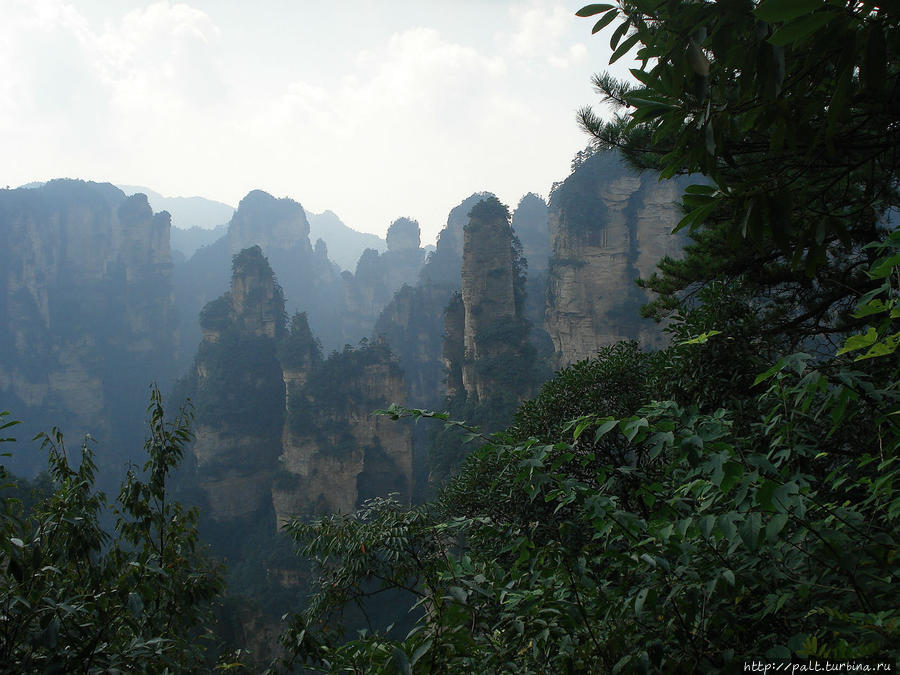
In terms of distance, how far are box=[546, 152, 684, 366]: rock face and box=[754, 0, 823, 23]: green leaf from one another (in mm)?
26699

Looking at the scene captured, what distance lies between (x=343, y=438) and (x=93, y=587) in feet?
78.2

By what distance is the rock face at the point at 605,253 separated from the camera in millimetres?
27062

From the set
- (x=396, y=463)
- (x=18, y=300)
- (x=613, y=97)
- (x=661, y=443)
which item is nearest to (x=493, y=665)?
(x=661, y=443)

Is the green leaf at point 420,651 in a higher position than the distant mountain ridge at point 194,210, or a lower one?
lower

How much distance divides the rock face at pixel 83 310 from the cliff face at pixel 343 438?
77.3 feet

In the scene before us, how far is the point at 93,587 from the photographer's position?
232cm

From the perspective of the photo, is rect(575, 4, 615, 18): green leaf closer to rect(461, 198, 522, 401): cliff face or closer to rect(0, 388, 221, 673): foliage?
rect(0, 388, 221, 673): foliage

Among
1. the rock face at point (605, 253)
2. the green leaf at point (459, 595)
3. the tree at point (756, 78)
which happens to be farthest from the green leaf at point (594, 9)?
the rock face at point (605, 253)

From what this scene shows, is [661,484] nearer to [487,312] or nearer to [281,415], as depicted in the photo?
[487,312]

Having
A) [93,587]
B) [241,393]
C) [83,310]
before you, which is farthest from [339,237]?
[93,587]

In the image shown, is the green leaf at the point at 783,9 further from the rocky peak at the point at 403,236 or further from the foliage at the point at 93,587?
the rocky peak at the point at 403,236

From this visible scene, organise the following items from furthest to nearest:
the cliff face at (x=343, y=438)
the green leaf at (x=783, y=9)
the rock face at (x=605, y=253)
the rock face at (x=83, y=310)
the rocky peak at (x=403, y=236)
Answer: the rocky peak at (x=403, y=236)
the rock face at (x=83, y=310)
the rock face at (x=605, y=253)
the cliff face at (x=343, y=438)
the green leaf at (x=783, y=9)

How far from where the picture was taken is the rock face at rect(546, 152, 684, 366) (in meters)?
27.1

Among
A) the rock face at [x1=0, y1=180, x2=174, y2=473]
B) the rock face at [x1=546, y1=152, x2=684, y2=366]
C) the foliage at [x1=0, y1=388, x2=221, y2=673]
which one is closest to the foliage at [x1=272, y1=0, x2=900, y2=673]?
the foliage at [x1=0, y1=388, x2=221, y2=673]
